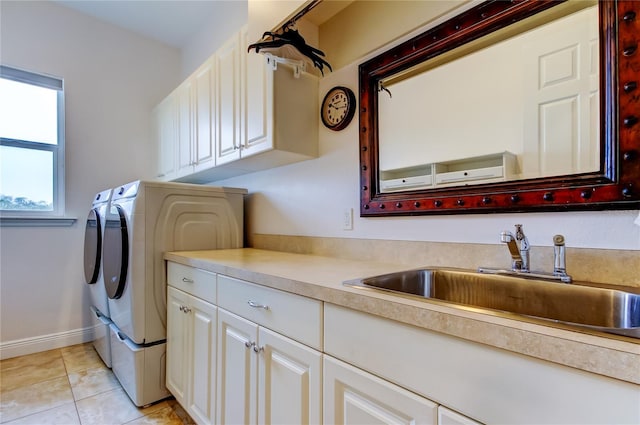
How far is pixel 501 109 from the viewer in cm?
119

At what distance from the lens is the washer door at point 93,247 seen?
2312 mm

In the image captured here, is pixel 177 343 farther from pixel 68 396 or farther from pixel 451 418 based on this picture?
pixel 451 418

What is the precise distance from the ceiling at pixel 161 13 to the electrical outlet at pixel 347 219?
196cm

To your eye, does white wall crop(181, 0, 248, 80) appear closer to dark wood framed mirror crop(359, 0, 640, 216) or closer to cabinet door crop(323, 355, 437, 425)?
dark wood framed mirror crop(359, 0, 640, 216)

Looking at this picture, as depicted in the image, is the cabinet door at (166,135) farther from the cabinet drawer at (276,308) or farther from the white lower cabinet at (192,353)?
the cabinet drawer at (276,308)

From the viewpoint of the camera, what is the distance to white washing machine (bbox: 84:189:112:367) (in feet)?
7.43

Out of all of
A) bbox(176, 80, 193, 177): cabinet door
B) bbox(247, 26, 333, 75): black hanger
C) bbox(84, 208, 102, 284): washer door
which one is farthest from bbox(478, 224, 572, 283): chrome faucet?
bbox(84, 208, 102, 284): washer door

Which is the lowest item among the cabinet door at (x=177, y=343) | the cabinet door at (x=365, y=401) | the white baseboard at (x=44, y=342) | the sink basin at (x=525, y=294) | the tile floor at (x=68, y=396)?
the tile floor at (x=68, y=396)

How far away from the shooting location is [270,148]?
1.72 meters

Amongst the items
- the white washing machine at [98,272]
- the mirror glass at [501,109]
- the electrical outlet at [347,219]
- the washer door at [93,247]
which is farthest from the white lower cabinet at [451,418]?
the washer door at [93,247]

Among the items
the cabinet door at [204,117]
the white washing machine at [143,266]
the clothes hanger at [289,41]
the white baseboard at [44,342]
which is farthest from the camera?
the white baseboard at [44,342]

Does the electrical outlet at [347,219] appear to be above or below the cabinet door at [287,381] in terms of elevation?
above

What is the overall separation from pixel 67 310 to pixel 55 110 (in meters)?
1.76

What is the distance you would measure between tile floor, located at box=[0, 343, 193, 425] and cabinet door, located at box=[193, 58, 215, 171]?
1578mm
